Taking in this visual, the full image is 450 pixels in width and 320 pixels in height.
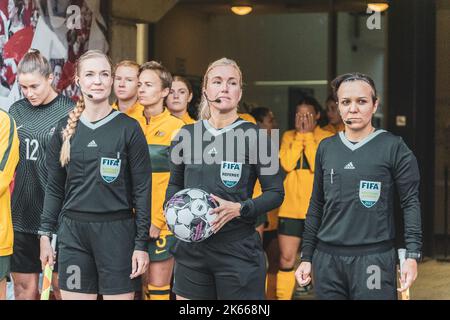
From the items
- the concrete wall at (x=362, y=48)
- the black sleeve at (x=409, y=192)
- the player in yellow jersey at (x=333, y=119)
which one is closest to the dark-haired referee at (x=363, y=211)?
the black sleeve at (x=409, y=192)

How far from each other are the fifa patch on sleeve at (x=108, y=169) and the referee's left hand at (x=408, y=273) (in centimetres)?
147

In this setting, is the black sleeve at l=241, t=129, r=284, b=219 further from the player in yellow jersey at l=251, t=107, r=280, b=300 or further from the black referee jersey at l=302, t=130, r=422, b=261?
the player in yellow jersey at l=251, t=107, r=280, b=300

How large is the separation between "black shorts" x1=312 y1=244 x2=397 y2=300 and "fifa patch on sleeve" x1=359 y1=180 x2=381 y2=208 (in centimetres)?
24

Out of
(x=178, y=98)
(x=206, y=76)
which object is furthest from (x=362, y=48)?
(x=206, y=76)

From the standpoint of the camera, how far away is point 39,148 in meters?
5.85

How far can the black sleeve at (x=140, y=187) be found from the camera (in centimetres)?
481

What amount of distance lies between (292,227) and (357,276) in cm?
309

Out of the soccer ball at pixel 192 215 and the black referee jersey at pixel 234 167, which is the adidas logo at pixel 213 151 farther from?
the soccer ball at pixel 192 215

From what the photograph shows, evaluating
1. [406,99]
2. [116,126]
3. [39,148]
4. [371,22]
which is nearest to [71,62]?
[39,148]

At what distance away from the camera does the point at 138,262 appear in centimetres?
476

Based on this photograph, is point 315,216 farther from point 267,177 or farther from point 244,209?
point 244,209

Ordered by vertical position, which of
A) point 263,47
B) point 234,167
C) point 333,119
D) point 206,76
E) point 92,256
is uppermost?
point 263,47

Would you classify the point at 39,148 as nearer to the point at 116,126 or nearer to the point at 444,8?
the point at 116,126

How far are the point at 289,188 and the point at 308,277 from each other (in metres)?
3.00
